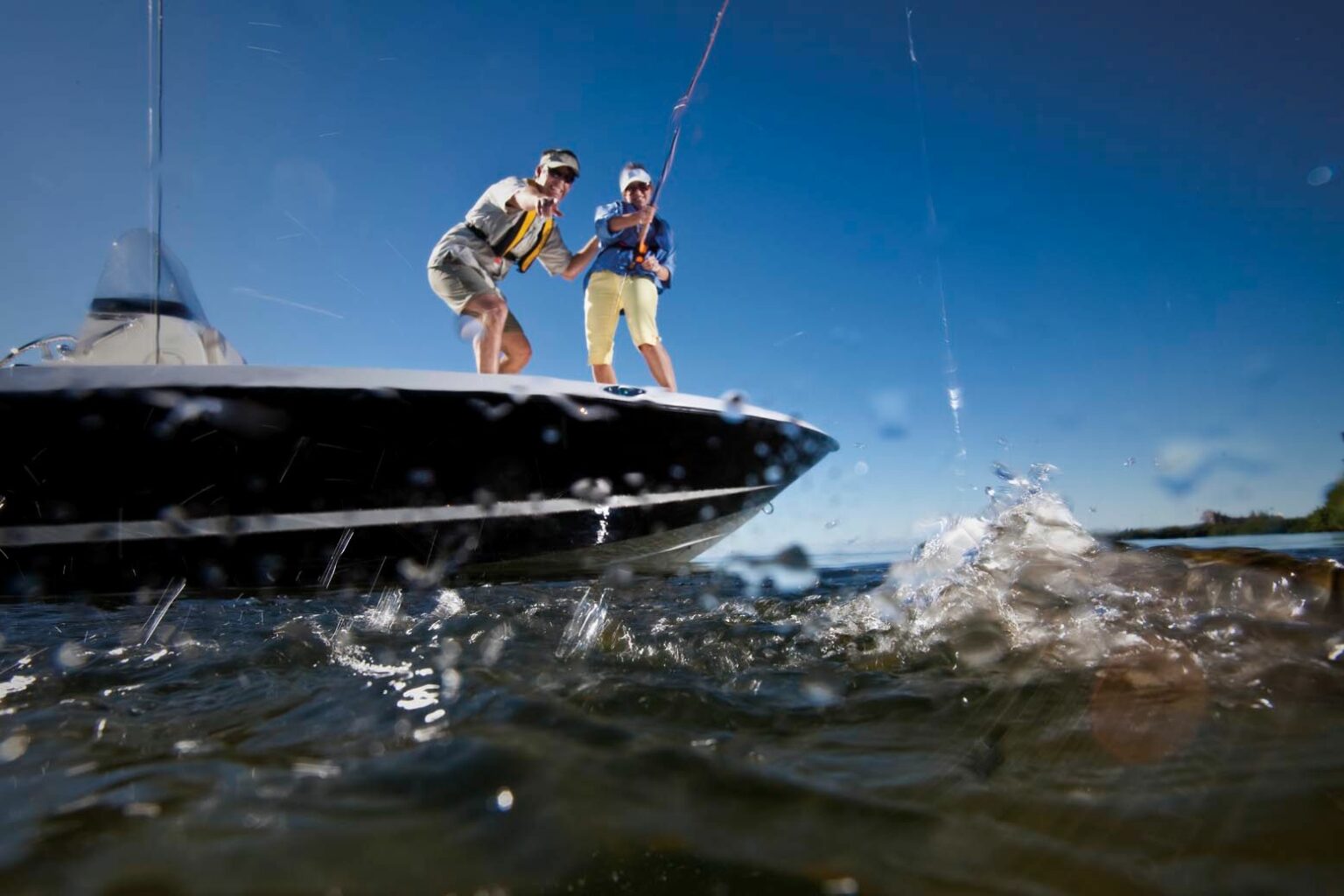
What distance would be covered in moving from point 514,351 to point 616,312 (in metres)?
0.95

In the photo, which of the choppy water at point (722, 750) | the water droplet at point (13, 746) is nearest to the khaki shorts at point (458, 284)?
the choppy water at point (722, 750)

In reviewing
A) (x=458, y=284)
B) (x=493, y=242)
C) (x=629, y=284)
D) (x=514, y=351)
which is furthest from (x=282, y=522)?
(x=629, y=284)

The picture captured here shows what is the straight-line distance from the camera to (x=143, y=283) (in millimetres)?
A: 4668

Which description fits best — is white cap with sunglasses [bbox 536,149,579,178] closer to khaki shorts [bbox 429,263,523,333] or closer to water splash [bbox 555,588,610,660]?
khaki shorts [bbox 429,263,523,333]

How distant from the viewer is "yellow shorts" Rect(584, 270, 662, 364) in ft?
17.7

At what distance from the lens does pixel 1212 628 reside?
1.70m

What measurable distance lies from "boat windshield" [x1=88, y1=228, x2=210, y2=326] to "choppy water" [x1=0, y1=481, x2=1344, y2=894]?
3313 mm

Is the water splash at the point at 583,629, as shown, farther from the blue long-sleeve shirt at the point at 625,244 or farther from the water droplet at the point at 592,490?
the blue long-sleeve shirt at the point at 625,244

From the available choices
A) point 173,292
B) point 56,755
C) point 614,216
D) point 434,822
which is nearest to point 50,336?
point 173,292

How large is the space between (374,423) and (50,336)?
2253 mm

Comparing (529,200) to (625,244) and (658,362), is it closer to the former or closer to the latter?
(625,244)

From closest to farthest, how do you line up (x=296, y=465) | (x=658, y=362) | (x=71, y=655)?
(x=71, y=655) → (x=296, y=465) → (x=658, y=362)

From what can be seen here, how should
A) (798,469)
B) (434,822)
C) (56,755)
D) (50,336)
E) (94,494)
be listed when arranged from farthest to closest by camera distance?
1. (798,469)
2. (50,336)
3. (94,494)
4. (56,755)
5. (434,822)

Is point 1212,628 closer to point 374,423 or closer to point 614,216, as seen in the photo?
point 374,423
